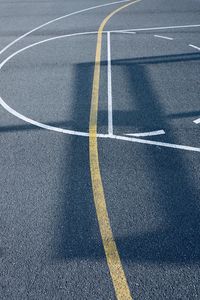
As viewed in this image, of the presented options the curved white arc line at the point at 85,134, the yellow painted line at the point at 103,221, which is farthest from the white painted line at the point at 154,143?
the yellow painted line at the point at 103,221

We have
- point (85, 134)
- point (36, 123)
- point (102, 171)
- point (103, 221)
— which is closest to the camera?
point (103, 221)

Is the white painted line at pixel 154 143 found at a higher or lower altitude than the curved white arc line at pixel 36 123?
lower

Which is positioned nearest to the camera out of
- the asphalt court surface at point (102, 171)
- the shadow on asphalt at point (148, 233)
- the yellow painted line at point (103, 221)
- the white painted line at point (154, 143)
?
the yellow painted line at point (103, 221)

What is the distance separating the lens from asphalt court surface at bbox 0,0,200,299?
4707mm

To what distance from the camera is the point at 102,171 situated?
6441 mm

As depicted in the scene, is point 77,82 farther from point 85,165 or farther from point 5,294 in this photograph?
point 5,294

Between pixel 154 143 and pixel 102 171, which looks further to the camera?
pixel 154 143

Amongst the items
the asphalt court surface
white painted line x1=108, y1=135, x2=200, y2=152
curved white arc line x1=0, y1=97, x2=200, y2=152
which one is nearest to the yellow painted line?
the asphalt court surface

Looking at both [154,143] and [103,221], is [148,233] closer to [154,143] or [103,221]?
[103,221]

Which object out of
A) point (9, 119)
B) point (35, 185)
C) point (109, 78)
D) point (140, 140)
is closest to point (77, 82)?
point (109, 78)

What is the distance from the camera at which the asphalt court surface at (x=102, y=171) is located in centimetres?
471

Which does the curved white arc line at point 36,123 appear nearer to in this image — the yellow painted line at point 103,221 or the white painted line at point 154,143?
the yellow painted line at point 103,221

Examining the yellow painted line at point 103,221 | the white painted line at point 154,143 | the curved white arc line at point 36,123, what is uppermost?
the curved white arc line at point 36,123

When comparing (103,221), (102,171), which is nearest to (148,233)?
(103,221)
